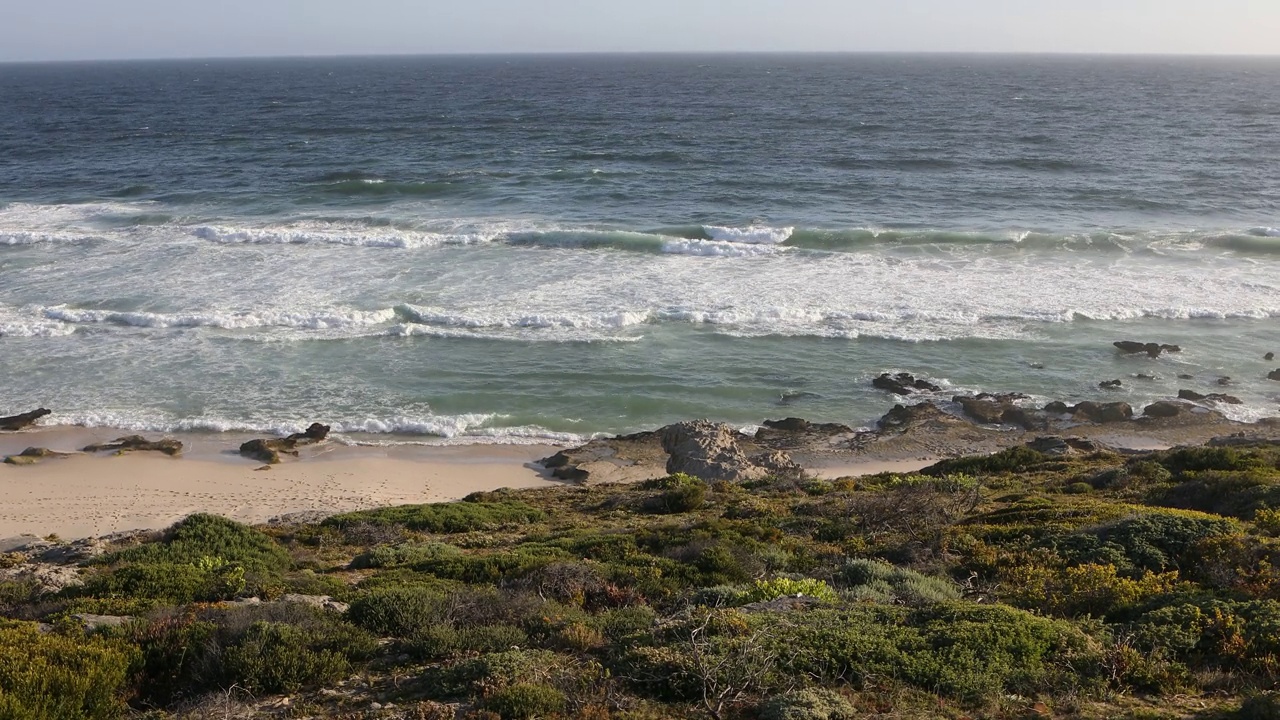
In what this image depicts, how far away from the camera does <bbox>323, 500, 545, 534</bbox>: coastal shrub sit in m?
14.0

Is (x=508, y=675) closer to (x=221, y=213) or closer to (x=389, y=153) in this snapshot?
(x=221, y=213)

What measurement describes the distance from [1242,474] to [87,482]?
20.4 m

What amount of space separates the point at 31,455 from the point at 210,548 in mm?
10312

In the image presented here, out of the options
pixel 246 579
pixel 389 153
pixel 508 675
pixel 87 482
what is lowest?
pixel 87 482

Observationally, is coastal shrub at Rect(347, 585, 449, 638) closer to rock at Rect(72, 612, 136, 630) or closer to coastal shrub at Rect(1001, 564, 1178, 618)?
rock at Rect(72, 612, 136, 630)

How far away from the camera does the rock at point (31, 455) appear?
61.1 ft

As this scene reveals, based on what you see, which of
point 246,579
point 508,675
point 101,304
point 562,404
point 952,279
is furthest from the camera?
point 952,279

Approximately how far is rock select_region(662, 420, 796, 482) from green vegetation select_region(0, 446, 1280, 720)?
4362 mm

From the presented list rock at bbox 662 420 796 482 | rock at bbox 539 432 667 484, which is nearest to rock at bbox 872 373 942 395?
rock at bbox 662 420 796 482

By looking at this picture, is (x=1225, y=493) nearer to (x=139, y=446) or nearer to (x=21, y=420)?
(x=139, y=446)

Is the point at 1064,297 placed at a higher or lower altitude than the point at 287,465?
higher

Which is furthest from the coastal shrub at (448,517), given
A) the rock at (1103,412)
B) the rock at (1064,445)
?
the rock at (1103,412)

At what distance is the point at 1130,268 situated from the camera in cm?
3272

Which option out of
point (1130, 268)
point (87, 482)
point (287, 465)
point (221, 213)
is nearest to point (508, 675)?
point (287, 465)
